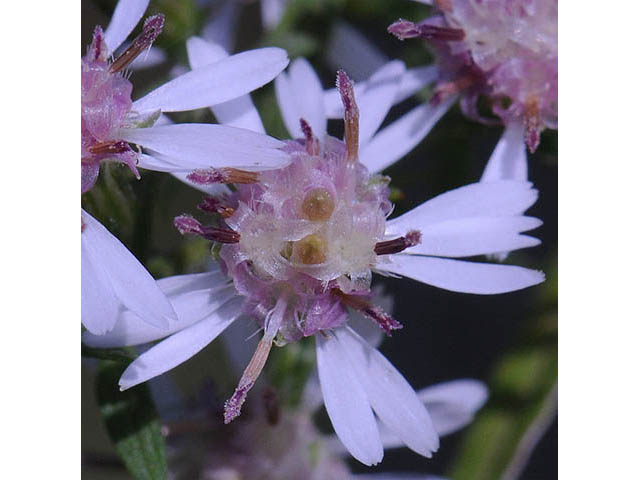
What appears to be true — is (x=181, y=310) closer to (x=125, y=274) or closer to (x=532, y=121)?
(x=125, y=274)

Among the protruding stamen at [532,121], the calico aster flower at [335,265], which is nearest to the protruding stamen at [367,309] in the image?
the calico aster flower at [335,265]

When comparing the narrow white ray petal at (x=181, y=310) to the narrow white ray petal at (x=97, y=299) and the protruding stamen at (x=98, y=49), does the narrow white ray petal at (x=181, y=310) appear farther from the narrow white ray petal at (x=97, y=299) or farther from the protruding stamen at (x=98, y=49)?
the protruding stamen at (x=98, y=49)

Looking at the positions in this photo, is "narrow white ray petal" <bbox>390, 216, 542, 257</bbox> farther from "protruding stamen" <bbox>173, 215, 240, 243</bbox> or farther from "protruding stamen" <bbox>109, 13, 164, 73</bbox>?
"protruding stamen" <bbox>109, 13, 164, 73</bbox>

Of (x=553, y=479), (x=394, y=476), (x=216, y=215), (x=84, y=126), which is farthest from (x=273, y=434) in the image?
(x=84, y=126)

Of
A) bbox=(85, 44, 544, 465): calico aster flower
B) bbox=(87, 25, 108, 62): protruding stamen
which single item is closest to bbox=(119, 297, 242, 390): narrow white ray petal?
bbox=(85, 44, 544, 465): calico aster flower
